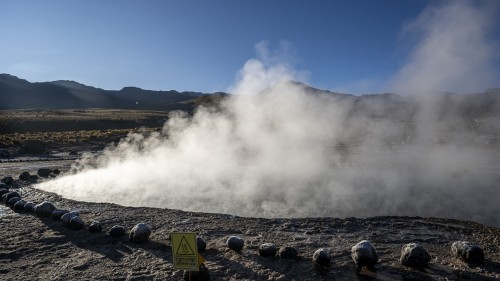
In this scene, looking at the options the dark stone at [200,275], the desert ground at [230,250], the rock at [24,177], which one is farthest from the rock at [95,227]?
the rock at [24,177]

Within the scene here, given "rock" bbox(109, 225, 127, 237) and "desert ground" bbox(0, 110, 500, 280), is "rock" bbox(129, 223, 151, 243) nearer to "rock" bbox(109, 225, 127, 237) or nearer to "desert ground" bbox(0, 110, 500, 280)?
"desert ground" bbox(0, 110, 500, 280)

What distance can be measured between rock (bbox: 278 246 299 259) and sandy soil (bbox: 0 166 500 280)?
6 centimetres

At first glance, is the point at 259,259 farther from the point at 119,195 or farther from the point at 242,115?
the point at 242,115

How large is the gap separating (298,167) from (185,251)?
9682 millimetres

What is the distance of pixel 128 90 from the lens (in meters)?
176

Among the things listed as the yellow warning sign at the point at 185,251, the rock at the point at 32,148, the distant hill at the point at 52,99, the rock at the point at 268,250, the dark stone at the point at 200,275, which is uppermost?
the distant hill at the point at 52,99

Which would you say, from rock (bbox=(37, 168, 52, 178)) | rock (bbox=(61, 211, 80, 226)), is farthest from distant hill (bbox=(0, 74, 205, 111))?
rock (bbox=(61, 211, 80, 226))

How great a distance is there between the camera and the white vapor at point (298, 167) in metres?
7.97

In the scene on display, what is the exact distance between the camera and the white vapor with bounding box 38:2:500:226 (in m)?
7.97

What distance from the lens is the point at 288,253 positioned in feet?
15.7

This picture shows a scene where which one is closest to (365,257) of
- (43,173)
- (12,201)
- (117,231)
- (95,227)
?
(117,231)

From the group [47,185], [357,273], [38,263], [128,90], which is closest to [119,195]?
[47,185]

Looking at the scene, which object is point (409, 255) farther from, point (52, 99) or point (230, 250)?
point (52, 99)

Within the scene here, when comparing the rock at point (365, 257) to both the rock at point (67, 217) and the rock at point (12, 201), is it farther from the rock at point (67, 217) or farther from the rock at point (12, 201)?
the rock at point (12, 201)
